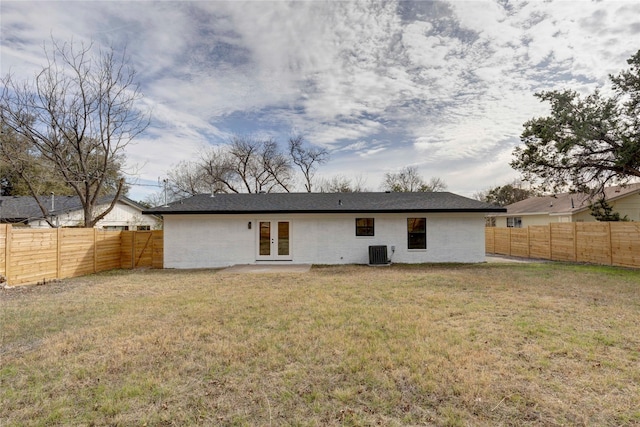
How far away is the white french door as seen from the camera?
13.2 meters

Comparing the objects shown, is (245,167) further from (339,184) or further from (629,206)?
(629,206)

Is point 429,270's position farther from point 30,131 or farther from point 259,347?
point 30,131

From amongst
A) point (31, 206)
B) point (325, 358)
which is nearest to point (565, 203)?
point (325, 358)

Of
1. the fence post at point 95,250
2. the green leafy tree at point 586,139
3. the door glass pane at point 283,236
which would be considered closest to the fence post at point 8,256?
the fence post at point 95,250

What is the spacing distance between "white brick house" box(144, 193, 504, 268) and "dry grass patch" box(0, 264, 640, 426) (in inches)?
217

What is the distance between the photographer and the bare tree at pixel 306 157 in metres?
32.4

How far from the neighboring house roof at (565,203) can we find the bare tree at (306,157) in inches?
734

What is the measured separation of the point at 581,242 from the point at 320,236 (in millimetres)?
11486

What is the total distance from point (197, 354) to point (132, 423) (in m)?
1.39

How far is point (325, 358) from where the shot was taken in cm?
386

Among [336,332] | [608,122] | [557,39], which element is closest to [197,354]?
[336,332]

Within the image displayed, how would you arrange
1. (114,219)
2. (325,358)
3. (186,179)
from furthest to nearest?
1. (186,179)
2. (114,219)
3. (325,358)

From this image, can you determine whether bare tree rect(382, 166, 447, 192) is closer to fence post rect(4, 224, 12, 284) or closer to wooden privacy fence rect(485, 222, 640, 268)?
wooden privacy fence rect(485, 222, 640, 268)

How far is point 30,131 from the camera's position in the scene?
41.9 feet
